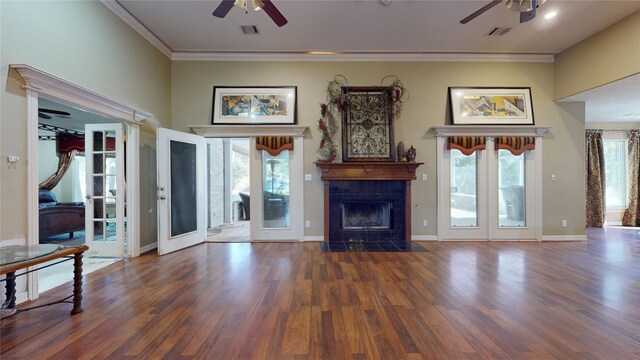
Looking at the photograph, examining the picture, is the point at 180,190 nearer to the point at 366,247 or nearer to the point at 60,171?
the point at 366,247

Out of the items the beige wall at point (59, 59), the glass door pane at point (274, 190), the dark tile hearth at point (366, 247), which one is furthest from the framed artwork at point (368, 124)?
the beige wall at point (59, 59)

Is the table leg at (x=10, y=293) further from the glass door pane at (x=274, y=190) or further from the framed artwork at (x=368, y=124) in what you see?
the framed artwork at (x=368, y=124)

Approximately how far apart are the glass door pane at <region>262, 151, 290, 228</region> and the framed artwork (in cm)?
124

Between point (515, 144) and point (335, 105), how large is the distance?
3.40 m

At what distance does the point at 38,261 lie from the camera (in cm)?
205

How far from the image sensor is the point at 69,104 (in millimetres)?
3049

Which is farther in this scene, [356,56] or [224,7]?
[356,56]

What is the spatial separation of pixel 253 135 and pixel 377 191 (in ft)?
8.14

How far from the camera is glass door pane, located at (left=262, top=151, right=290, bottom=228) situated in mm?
5102

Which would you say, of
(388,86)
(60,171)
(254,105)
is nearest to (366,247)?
(388,86)

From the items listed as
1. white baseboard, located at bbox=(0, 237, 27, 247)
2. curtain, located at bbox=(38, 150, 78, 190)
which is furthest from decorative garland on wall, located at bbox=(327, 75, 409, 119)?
curtain, located at bbox=(38, 150, 78, 190)

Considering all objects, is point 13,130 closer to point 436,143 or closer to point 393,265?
point 393,265

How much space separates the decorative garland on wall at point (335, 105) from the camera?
4984mm

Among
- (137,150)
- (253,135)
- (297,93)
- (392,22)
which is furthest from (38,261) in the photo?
(392,22)
